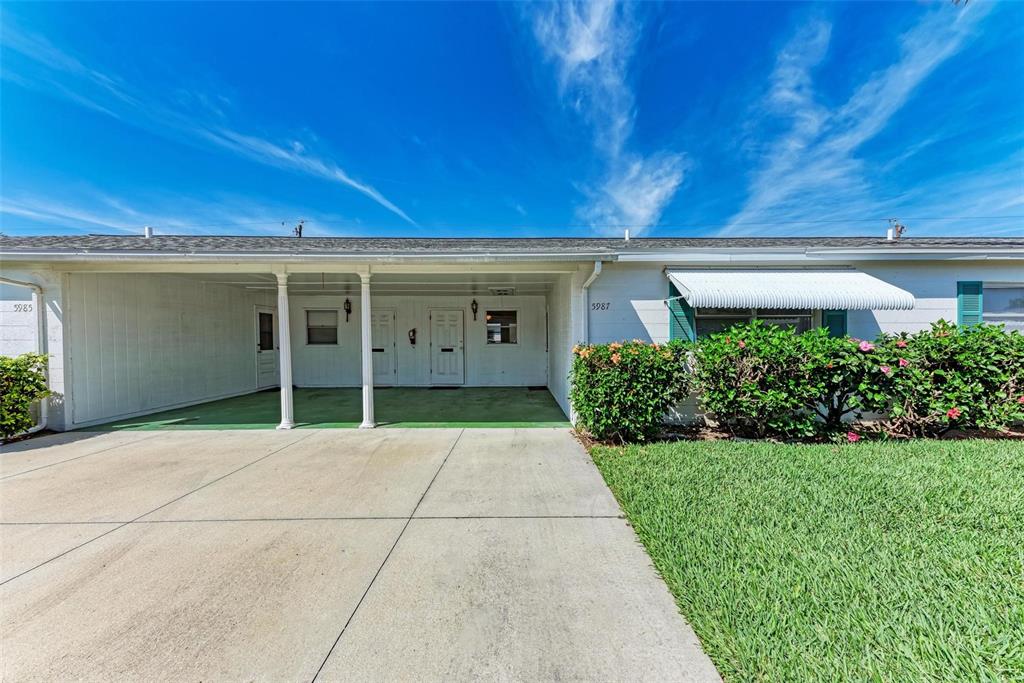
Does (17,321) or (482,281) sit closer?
(17,321)

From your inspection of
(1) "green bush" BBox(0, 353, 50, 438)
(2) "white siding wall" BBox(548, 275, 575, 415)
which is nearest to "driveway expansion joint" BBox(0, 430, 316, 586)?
(1) "green bush" BBox(0, 353, 50, 438)

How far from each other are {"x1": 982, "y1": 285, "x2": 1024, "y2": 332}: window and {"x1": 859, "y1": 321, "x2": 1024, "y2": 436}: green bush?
1.95m

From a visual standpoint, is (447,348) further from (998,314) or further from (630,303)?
(998,314)

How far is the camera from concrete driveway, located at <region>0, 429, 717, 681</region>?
5.81 ft


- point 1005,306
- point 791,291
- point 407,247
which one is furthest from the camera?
point 407,247

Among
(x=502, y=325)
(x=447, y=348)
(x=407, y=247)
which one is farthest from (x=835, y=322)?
(x=447, y=348)

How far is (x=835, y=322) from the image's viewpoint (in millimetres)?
5941

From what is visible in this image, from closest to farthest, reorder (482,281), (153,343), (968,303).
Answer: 1. (968,303)
2. (153,343)
3. (482,281)

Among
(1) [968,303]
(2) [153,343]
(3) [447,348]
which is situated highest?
Result: (1) [968,303]

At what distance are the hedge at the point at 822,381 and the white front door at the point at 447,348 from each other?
19.2 ft

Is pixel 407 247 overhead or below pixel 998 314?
overhead

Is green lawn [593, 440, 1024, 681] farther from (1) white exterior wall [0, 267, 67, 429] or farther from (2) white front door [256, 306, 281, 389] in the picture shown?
(2) white front door [256, 306, 281, 389]

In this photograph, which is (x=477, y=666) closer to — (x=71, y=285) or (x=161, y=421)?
(x=161, y=421)

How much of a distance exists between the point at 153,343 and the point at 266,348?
290cm
